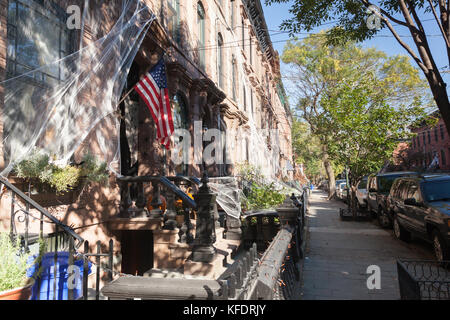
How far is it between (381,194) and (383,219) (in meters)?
1.08

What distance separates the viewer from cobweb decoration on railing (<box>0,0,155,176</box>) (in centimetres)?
453

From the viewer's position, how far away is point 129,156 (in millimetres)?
9148

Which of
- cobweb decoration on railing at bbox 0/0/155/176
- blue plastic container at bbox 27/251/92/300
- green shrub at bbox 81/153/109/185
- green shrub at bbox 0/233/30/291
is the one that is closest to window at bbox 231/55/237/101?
cobweb decoration on railing at bbox 0/0/155/176

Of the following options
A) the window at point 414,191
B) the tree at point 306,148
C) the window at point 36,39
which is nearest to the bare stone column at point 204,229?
the window at point 36,39

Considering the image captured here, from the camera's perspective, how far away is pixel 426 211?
24.4 feet

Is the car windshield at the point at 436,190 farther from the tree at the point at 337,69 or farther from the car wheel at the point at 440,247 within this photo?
the tree at the point at 337,69

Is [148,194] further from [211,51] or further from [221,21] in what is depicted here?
[221,21]

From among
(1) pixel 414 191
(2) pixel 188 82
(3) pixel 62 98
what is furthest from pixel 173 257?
(2) pixel 188 82

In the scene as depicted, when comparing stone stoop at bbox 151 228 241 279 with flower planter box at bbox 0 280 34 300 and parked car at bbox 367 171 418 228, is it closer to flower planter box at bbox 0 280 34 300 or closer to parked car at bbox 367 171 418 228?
flower planter box at bbox 0 280 34 300

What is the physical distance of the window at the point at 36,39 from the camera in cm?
498

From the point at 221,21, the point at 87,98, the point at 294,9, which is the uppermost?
the point at 221,21

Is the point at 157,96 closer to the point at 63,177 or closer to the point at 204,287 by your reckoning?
the point at 63,177

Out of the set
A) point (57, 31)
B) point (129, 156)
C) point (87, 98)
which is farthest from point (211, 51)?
point (87, 98)
